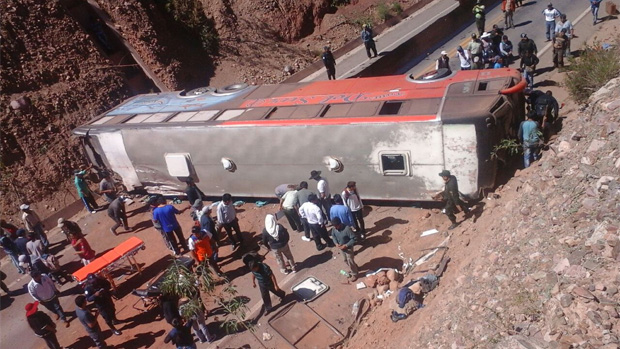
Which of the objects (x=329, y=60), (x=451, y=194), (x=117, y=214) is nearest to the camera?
(x=451, y=194)

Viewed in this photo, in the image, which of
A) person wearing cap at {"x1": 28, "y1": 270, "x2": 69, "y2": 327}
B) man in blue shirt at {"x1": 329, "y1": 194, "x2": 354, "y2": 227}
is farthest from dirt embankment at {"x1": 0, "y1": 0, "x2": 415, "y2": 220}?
man in blue shirt at {"x1": 329, "y1": 194, "x2": 354, "y2": 227}

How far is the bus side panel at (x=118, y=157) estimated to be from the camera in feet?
49.1

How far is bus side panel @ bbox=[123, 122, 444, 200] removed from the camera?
11200 mm

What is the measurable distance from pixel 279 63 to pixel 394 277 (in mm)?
15222

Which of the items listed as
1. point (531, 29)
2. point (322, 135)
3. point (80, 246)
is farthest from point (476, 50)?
point (80, 246)

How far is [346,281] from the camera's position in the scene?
10578 millimetres

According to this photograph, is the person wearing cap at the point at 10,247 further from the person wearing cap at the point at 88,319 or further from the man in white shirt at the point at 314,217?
the man in white shirt at the point at 314,217

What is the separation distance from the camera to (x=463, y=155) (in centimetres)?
1071

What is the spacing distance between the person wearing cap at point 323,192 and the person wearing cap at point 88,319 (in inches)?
214

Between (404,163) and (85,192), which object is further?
(85,192)

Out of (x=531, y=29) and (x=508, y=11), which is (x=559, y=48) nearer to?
(x=531, y=29)

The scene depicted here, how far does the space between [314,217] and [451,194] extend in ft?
9.83

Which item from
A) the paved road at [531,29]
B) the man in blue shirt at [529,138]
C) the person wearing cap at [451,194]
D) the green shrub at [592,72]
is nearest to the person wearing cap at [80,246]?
the person wearing cap at [451,194]

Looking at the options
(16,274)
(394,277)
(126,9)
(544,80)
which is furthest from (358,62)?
(16,274)
